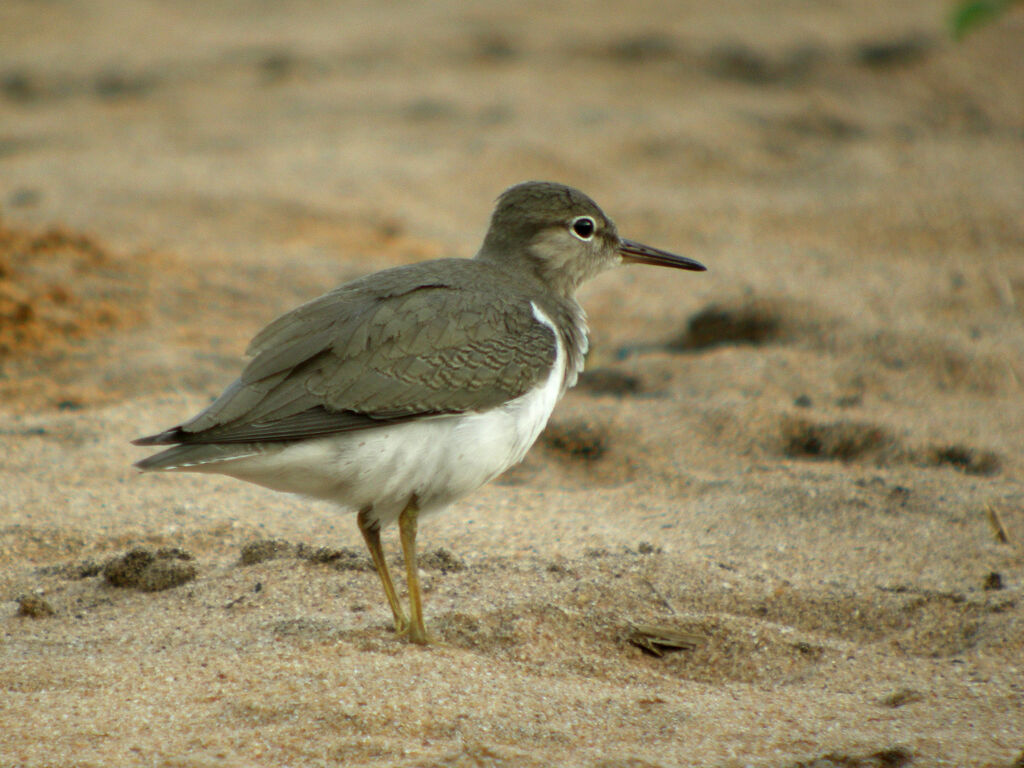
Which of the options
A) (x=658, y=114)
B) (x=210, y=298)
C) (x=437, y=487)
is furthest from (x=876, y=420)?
(x=658, y=114)

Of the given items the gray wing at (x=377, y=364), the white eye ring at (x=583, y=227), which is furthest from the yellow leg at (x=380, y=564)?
the white eye ring at (x=583, y=227)

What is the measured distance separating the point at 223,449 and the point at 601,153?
7.50 metres

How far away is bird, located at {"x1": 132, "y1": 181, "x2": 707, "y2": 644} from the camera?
438cm

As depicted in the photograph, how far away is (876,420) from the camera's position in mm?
6516

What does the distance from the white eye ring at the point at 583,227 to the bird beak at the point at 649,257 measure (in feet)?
0.84

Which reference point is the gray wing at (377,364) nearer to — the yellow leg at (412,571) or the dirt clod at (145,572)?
the yellow leg at (412,571)

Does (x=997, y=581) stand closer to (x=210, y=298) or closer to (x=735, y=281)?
(x=735, y=281)

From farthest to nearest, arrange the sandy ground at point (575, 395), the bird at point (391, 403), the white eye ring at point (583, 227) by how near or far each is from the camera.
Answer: the white eye ring at point (583, 227)
the bird at point (391, 403)
the sandy ground at point (575, 395)

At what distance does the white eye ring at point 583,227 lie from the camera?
5.72m

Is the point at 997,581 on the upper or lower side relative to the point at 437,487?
lower

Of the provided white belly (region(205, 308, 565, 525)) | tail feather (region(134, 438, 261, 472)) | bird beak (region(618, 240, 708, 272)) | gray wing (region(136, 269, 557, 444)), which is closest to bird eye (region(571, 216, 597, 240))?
bird beak (region(618, 240, 708, 272))

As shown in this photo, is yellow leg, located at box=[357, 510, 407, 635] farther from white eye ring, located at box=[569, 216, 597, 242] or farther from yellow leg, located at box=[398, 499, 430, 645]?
white eye ring, located at box=[569, 216, 597, 242]

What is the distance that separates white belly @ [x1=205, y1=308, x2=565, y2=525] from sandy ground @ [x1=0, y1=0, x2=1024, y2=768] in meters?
0.53

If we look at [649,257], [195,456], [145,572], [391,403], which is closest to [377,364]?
[391,403]
